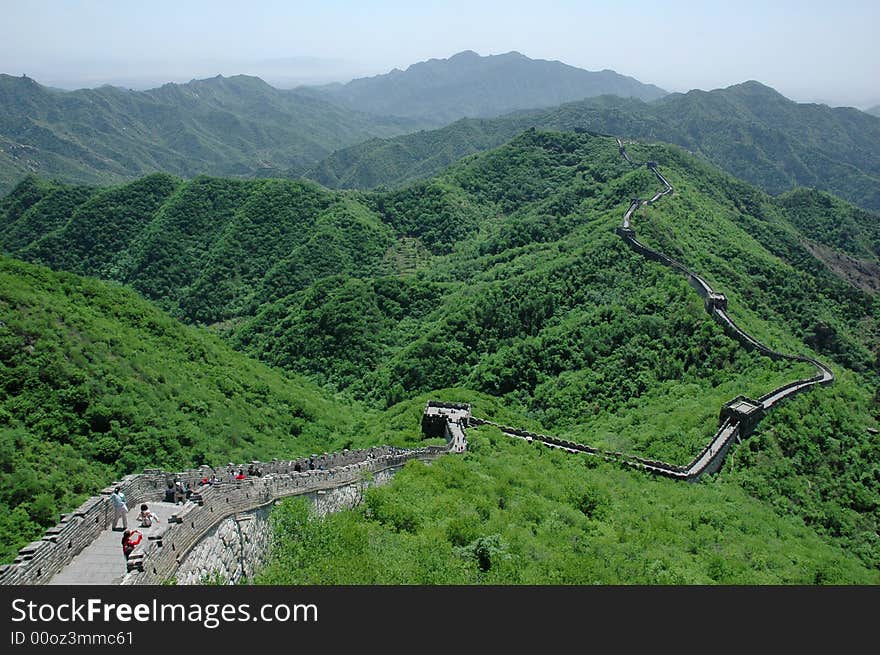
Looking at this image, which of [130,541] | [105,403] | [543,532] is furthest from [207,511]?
[105,403]

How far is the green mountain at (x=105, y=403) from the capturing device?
25969 millimetres

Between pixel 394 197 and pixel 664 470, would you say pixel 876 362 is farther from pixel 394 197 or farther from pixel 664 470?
pixel 394 197

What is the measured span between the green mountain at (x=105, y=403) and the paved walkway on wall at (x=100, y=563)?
865cm

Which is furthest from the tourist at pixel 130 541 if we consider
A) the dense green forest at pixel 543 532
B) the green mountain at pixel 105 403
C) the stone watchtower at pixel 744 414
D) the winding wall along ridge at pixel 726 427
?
the stone watchtower at pixel 744 414

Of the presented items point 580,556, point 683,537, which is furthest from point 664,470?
point 580,556

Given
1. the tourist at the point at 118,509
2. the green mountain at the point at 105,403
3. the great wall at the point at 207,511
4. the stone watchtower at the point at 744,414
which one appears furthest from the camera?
the stone watchtower at the point at 744,414

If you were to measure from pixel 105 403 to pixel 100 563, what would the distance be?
19.9 metres

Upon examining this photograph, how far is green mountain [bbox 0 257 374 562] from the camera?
25969 millimetres

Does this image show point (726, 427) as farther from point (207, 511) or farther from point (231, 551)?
point (207, 511)

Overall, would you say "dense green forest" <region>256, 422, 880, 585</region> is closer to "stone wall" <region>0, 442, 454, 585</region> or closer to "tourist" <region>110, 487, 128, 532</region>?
"stone wall" <region>0, 442, 454, 585</region>

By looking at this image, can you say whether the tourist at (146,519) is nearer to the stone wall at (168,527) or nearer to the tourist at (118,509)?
the tourist at (118,509)

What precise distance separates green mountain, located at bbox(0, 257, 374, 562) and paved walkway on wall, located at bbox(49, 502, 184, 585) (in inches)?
341

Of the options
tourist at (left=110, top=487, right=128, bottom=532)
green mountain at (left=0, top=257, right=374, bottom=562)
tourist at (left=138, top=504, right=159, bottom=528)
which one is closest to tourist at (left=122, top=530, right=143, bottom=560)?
tourist at (left=138, top=504, right=159, bottom=528)
